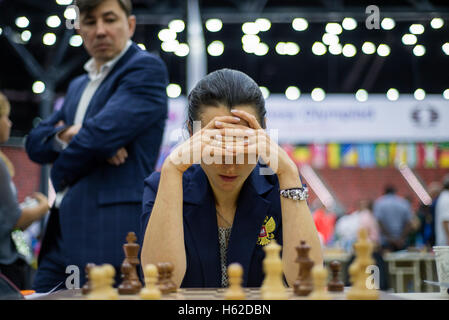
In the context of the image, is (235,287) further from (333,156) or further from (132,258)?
(333,156)

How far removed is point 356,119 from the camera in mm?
6465

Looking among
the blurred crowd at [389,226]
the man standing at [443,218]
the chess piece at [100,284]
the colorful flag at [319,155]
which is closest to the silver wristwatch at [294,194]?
the chess piece at [100,284]

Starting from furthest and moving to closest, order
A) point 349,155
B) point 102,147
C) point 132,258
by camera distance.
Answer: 1. point 349,155
2. point 102,147
3. point 132,258

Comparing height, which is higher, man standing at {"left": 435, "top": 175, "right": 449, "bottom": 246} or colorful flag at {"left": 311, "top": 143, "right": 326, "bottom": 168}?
colorful flag at {"left": 311, "top": 143, "right": 326, "bottom": 168}

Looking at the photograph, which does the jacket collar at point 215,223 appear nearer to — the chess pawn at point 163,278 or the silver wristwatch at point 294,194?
the silver wristwatch at point 294,194

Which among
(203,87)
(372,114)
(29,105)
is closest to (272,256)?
(203,87)

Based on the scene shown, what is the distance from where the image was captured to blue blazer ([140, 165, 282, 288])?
150cm

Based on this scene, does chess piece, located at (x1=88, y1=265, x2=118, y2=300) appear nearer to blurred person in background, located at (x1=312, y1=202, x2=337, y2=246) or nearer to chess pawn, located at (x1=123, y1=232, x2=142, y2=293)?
chess pawn, located at (x1=123, y1=232, x2=142, y2=293)

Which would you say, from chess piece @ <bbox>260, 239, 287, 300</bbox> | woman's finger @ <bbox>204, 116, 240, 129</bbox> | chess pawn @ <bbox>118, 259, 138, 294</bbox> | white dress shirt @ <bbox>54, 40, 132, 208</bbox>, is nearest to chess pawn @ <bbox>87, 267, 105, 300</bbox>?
chess pawn @ <bbox>118, 259, 138, 294</bbox>

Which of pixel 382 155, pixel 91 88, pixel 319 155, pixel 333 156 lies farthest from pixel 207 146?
pixel 319 155

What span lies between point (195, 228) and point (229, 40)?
891 cm

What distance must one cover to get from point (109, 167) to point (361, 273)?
1.31 meters

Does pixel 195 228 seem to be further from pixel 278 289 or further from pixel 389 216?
pixel 389 216

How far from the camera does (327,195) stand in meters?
12.5
